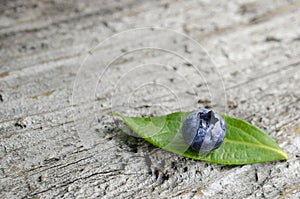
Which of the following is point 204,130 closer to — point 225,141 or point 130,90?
point 225,141

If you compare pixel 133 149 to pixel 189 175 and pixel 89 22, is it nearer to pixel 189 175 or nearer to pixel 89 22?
pixel 189 175

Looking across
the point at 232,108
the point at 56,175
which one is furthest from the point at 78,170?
the point at 232,108

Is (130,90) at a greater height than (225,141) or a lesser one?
greater

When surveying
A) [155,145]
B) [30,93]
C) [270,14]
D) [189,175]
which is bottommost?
[189,175]

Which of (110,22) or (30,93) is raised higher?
(110,22)

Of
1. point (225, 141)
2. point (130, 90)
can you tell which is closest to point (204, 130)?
point (225, 141)
